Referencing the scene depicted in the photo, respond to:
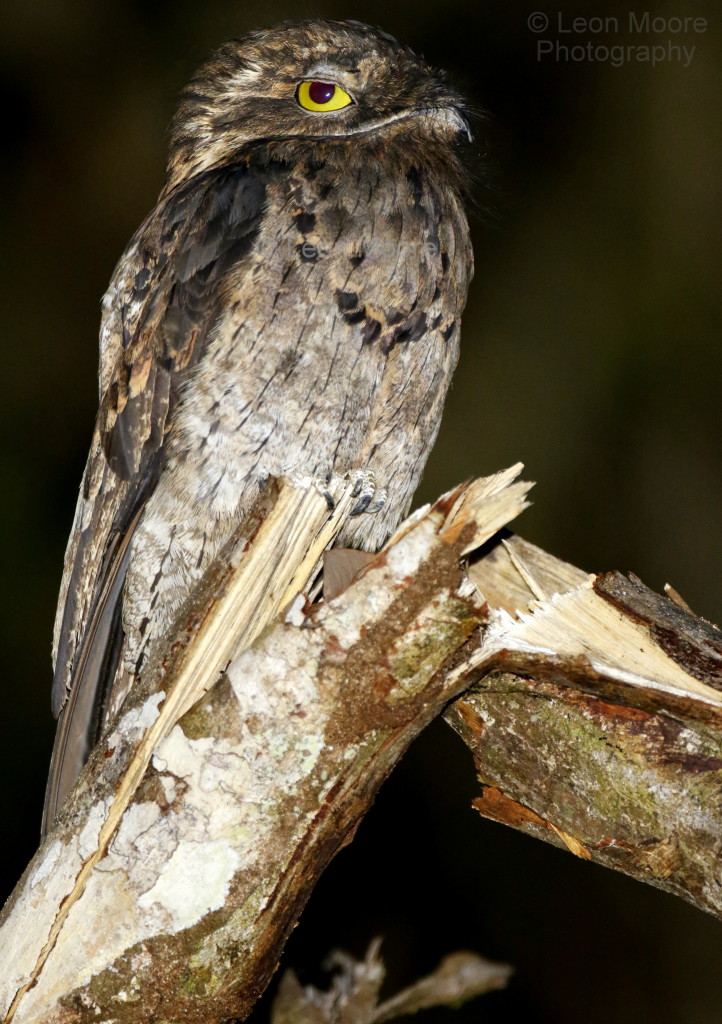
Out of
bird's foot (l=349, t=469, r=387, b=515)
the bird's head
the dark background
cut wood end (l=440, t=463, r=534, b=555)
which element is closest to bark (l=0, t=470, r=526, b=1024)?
cut wood end (l=440, t=463, r=534, b=555)

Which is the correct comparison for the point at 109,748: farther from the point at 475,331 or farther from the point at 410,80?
the point at 475,331

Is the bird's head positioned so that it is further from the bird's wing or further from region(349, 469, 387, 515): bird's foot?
region(349, 469, 387, 515): bird's foot

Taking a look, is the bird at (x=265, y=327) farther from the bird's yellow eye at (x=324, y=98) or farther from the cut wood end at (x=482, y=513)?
the cut wood end at (x=482, y=513)

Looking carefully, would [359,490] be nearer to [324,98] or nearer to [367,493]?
[367,493]

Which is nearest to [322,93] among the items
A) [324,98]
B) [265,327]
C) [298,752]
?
[324,98]

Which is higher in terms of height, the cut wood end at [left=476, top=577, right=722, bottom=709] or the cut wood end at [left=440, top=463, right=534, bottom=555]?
the cut wood end at [left=440, top=463, right=534, bottom=555]

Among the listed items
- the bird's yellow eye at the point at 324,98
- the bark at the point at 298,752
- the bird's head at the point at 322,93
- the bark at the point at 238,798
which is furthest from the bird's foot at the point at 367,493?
the bird's yellow eye at the point at 324,98
